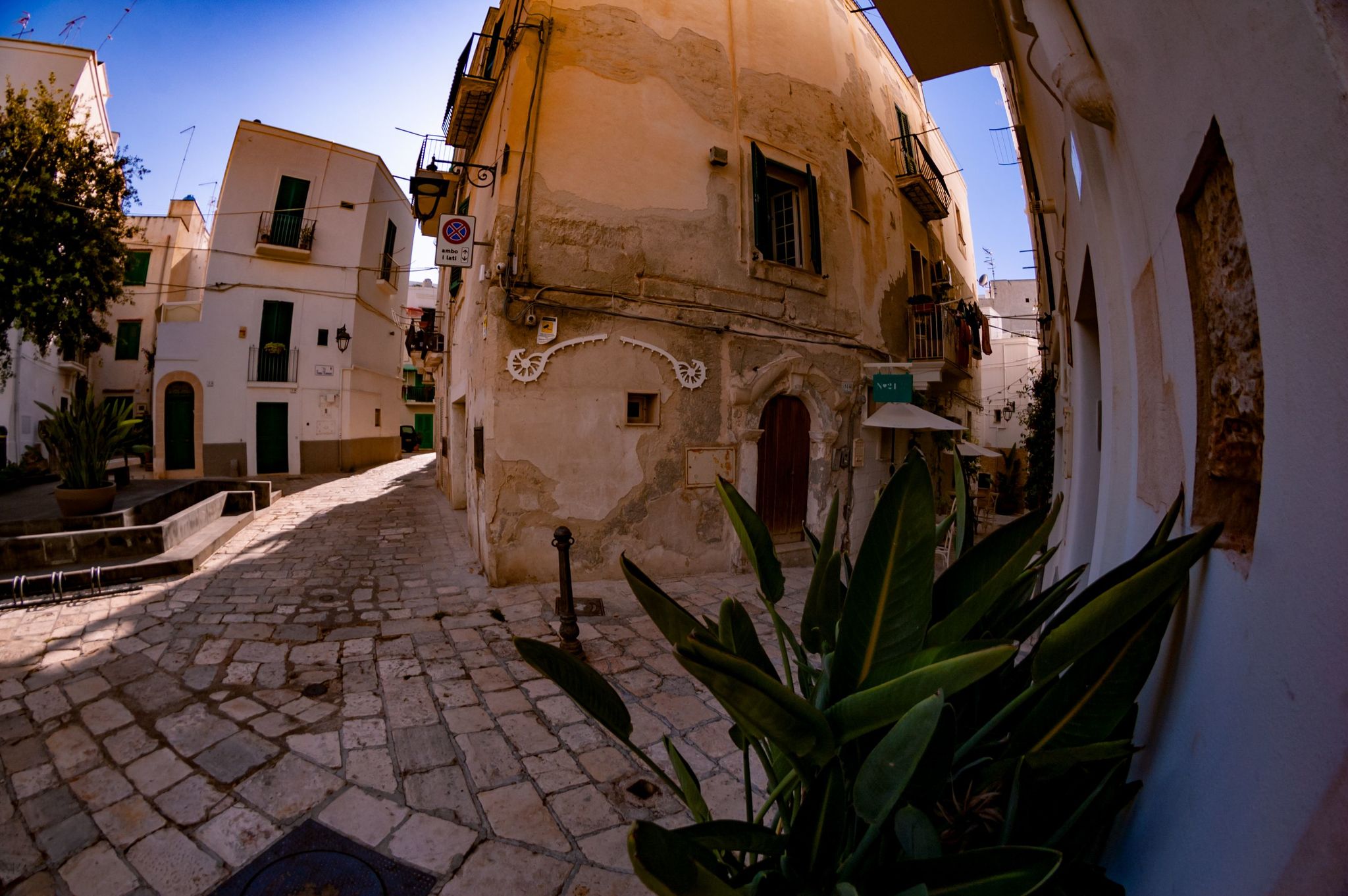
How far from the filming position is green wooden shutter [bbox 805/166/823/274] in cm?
803

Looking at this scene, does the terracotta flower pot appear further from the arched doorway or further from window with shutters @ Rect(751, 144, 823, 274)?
window with shutters @ Rect(751, 144, 823, 274)

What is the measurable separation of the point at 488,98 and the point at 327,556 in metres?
6.71

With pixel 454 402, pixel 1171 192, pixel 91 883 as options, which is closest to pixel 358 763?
pixel 91 883

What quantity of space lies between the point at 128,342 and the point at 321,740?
2574 centimetres

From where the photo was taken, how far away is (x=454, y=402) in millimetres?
10008

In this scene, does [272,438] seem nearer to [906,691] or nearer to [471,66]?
[471,66]

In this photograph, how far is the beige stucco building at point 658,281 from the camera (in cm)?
629

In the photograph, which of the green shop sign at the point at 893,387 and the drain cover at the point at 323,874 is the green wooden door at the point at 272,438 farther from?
the drain cover at the point at 323,874

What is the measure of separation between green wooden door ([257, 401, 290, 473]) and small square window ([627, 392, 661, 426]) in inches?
553

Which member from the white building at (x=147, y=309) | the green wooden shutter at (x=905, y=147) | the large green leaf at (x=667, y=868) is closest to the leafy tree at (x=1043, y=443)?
the green wooden shutter at (x=905, y=147)

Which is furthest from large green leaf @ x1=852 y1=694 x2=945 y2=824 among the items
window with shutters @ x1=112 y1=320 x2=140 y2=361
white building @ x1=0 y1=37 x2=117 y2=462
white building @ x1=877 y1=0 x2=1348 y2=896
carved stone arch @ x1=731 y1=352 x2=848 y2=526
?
window with shutters @ x1=112 y1=320 x2=140 y2=361

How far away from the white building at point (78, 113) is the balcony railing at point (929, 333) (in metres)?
16.6

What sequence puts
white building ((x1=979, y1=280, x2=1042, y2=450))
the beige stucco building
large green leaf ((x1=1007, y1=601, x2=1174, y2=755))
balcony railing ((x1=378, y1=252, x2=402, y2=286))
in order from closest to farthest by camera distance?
large green leaf ((x1=1007, y1=601, x2=1174, y2=755))
the beige stucco building
balcony railing ((x1=378, y1=252, x2=402, y2=286))
white building ((x1=979, y1=280, x2=1042, y2=450))

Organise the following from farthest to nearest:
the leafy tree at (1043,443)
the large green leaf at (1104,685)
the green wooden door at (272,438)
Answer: the green wooden door at (272,438) → the leafy tree at (1043,443) → the large green leaf at (1104,685)
